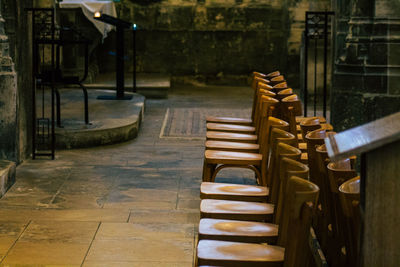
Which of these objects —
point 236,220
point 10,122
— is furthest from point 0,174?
point 236,220

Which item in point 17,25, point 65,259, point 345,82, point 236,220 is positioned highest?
point 17,25

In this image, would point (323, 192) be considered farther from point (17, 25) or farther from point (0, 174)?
point (17, 25)

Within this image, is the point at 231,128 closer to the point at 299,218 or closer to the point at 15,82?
the point at 15,82

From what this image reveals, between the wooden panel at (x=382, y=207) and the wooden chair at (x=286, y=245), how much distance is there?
0.35 m

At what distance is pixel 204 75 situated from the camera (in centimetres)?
1443

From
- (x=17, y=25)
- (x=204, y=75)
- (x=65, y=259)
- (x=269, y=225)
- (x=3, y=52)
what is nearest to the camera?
(x=269, y=225)

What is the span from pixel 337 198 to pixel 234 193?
1240 mm

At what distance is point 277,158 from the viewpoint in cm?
322

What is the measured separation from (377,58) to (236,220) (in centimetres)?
353

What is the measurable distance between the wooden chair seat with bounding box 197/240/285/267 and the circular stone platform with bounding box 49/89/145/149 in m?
4.39

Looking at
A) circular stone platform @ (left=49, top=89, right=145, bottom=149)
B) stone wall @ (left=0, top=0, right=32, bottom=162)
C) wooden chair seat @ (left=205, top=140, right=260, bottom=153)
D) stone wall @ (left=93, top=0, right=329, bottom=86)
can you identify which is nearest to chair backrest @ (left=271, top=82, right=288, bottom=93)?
wooden chair seat @ (left=205, top=140, right=260, bottom=153)

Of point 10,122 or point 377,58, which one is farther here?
point 377,58

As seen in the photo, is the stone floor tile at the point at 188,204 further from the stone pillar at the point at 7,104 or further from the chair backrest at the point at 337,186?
the chair backrest at the point at 337,186

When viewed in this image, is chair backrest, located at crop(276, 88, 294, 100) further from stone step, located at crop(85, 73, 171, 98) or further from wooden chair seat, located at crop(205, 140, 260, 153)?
stone step, located at crop(85, 73, 171, 98)
